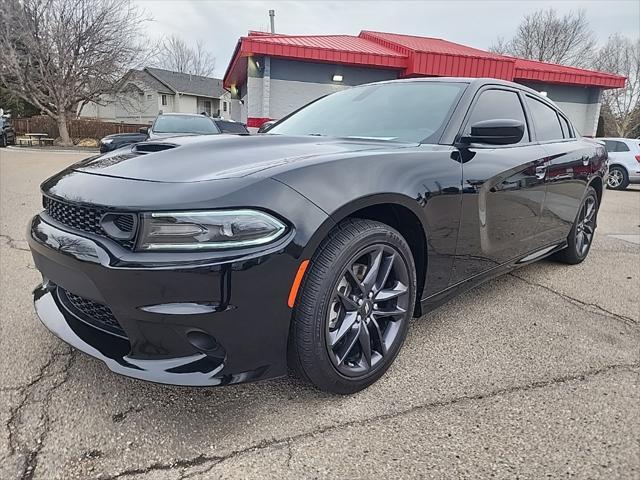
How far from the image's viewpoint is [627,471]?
1606mm

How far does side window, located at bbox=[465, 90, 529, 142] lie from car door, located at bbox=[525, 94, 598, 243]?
22cm

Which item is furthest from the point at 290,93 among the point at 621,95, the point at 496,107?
the point at 621,95

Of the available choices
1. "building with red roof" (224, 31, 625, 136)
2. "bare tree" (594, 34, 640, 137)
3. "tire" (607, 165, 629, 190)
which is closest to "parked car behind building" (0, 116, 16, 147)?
"building with red roof" (224, 31, 625, 136)

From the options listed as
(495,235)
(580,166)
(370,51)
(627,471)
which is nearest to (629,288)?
(580,166)

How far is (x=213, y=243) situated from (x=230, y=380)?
1.65ft

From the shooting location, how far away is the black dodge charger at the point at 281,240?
1531mm

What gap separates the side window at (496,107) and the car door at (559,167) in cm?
22

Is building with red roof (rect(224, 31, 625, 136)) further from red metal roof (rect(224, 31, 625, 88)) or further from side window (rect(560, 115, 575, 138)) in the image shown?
side window (rect(560, 115, 575, 138))

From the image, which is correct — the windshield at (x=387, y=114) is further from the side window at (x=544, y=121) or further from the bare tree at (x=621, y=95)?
the bare tree at (x=621, y=95)

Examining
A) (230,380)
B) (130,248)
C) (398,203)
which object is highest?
(398,203)

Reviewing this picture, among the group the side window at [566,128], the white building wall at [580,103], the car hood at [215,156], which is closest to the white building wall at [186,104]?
the white building wall at [580,103]

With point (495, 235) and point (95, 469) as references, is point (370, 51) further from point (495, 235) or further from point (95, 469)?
point (95, 469)

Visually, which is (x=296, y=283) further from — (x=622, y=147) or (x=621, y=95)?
(x=621, y=95)

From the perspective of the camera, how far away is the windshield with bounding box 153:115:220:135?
9.02 m
